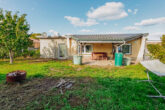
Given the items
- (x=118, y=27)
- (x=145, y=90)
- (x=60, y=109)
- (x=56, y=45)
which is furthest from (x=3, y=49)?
(x=118, y=27)

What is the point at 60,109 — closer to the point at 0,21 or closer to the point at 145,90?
the point at 145,90

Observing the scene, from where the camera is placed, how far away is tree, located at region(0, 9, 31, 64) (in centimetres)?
764

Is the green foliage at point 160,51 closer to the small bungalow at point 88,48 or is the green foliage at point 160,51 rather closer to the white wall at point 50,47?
the small bungalow at point 88,48

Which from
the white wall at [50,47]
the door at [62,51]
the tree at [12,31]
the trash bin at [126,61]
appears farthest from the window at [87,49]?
the tree at [12,31]

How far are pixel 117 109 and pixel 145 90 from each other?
1.79m

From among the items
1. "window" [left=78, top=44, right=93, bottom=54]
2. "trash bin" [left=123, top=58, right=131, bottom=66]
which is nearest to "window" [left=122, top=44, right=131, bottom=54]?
"trash bin" [left=123, top=58, right=131, bottom=66]

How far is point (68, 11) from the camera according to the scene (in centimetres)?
1445

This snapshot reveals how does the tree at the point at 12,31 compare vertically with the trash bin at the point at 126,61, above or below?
above

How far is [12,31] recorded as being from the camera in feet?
26.1

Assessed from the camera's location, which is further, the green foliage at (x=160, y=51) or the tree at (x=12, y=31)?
the tree at (x=12, y=31)

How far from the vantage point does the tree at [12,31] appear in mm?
7637

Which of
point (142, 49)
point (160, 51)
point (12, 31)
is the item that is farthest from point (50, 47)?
point (142, 49)

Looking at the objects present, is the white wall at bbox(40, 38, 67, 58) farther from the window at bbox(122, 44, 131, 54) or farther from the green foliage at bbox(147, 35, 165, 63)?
the green foliage at bbox(147, 35, 165, 63)

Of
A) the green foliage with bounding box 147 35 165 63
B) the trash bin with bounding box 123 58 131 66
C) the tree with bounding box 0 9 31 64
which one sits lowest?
the trash bin with bounding box 123 58 131 66
